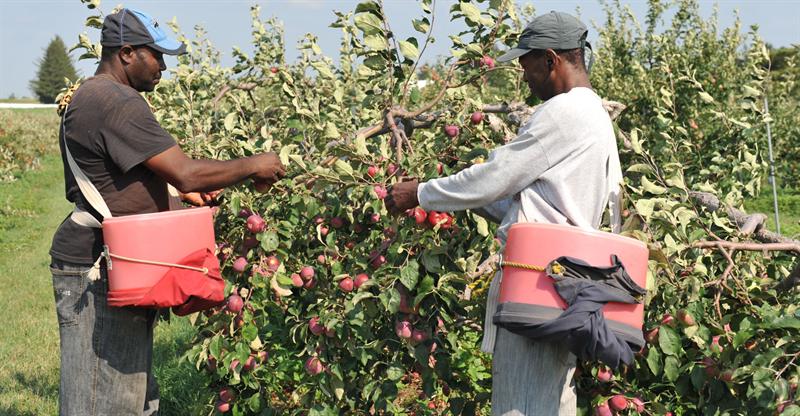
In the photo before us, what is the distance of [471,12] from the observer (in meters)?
2.57

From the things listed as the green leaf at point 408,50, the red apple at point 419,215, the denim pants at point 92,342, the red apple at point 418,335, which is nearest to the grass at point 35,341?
the denim pants at point 92,342

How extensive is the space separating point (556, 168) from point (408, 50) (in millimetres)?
902

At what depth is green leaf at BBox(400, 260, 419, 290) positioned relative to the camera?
223cm

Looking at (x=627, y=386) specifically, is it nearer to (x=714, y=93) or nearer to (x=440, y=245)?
(x=440, y=245)

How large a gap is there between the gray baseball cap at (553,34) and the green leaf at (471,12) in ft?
2.07

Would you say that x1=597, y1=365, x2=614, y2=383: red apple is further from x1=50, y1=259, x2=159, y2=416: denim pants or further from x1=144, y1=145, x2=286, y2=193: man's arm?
x1=50, y1=259, x2=159, y2=416: denim pants

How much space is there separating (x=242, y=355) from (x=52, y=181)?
13.7 meters

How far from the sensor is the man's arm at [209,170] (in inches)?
84.7

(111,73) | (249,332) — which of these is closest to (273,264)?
(249,332)

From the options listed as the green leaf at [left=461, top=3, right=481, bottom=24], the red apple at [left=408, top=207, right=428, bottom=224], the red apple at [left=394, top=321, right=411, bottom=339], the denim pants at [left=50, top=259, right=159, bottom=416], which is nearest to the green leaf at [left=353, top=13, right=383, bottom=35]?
the green leaf at [left=461, top=3, right=481, bottom=24]

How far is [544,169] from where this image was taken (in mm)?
1880

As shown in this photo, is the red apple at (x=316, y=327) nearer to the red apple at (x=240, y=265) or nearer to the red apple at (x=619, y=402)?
the red apple at (x=240, y=265)

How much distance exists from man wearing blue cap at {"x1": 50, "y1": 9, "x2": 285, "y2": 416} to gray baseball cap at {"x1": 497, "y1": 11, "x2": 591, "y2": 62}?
899 millimetres

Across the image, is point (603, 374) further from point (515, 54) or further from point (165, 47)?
point (165, 47)
